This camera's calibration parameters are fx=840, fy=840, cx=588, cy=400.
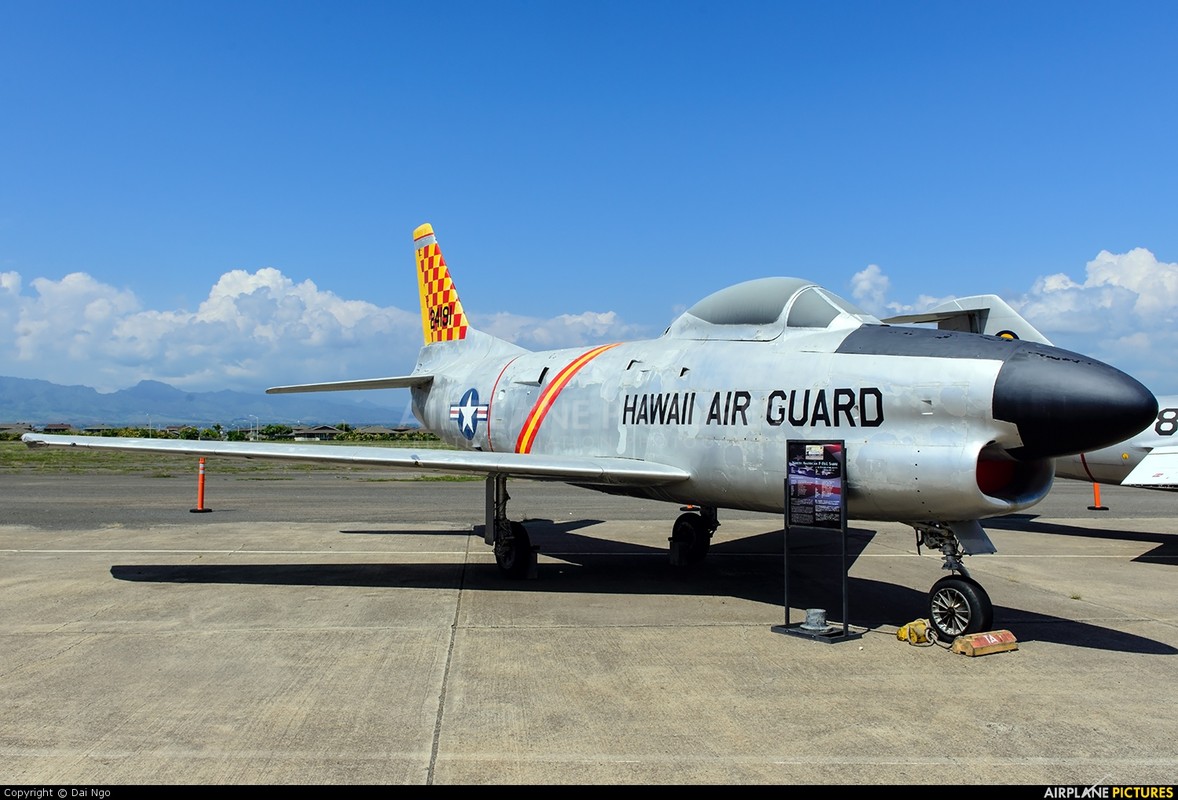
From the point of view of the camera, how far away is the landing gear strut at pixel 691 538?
36.5ft

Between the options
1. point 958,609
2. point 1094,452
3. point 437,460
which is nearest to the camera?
point 958,609

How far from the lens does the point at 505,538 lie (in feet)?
33.2

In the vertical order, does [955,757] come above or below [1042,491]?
below

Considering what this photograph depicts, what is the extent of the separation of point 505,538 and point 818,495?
14.1 ft

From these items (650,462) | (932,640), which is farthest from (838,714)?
(650,462)

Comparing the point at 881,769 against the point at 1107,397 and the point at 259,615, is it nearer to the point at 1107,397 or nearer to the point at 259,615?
the point at 1107,397

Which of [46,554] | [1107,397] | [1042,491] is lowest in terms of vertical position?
[46,554]

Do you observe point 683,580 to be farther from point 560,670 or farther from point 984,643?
point 560,670

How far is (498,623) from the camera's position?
7730 millimetres

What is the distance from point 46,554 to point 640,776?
10.6 metres

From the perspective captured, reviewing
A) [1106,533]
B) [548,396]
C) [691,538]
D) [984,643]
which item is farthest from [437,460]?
[1106,533]

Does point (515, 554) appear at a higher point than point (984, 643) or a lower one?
higher

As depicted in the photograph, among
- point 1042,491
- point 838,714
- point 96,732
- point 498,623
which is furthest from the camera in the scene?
point 498,623
